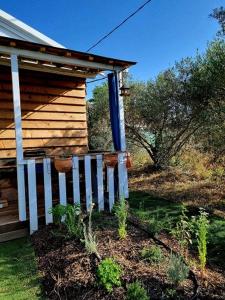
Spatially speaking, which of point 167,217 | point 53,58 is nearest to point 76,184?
point 167,217

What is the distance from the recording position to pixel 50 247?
4.28m

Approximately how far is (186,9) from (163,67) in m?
1.83

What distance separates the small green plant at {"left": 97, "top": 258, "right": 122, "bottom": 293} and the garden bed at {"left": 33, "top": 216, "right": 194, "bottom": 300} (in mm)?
48

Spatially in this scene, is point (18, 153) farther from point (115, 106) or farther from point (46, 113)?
point (46, 113)

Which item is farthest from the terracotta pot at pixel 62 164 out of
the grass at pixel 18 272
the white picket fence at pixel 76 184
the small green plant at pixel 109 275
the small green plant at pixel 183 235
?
the small green plant at pixel 109 275

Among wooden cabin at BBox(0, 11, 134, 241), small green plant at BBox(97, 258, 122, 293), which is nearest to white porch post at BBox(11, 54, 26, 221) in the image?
wooden cabin at BBox(0, 11, 134, 241)

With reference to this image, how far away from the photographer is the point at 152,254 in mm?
3686

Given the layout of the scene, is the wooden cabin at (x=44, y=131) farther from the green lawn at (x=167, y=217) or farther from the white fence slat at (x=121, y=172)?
the green lawn at (x=167, y=217)

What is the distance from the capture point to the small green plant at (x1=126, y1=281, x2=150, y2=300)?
2739 mm

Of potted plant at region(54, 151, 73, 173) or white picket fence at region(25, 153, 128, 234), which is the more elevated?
potted plant at region(54, 151, 73, 173)

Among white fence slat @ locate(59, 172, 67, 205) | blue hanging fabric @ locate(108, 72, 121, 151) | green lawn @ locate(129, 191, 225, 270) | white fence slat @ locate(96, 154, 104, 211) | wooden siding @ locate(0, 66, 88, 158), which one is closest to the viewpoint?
green lawn @ locate(129, 191, 225, 270)

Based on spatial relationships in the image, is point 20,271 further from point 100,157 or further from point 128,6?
point 128,6

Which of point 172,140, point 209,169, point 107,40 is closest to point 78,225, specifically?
point 209,169

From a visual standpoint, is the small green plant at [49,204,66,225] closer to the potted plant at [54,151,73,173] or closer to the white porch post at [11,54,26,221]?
the white porch post at [11,54,26,221]
